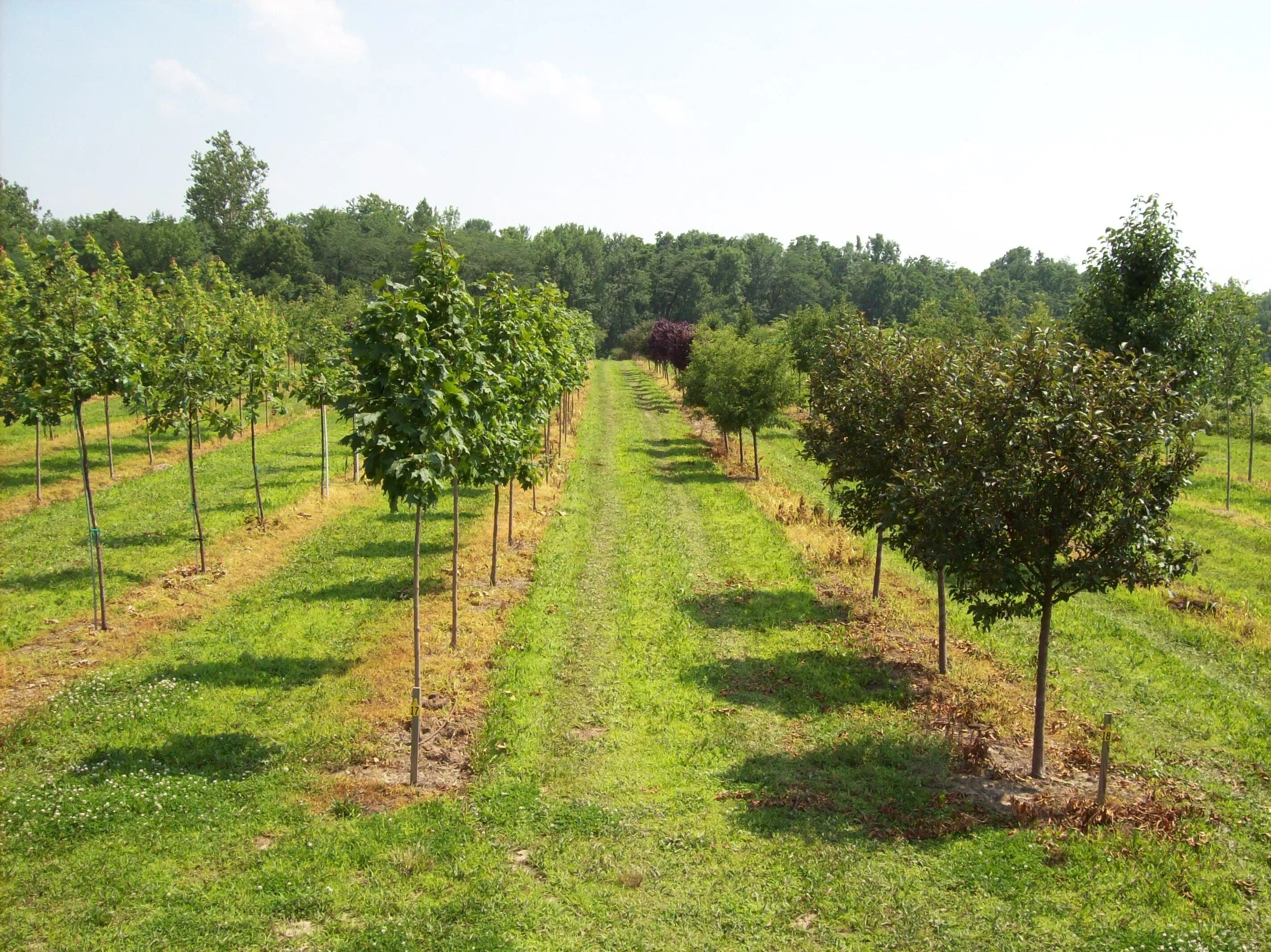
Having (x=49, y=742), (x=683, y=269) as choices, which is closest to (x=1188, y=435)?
(x=49, y=742)

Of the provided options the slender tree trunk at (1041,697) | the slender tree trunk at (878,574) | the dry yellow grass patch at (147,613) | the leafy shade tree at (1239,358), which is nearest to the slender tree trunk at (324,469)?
the dry yellow grass patch at (147,613)

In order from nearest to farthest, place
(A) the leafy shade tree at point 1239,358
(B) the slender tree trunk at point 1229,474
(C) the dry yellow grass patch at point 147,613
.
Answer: (C) the dry yellow grass patch at point 147,613
(B) the slender tree trunk at point 1229,474
(A) the leafy shade tree at point 1239,358

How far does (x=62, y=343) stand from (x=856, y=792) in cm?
1584

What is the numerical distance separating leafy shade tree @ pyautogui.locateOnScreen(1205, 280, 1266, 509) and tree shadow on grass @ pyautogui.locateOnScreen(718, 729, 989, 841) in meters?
25.1

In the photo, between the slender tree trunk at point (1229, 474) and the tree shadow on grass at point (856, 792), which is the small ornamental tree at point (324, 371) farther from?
the slender tree trunk at point (1229, 474)

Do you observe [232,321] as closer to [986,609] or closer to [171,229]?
[986,609]

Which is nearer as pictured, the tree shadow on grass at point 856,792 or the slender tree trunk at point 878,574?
the tree shadow on grass at point 856,792

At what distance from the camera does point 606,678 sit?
15406 millimetres

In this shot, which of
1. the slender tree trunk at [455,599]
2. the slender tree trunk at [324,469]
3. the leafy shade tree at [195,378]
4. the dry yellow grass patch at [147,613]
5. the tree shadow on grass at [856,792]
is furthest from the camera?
the slender tree trunk at [324,469]

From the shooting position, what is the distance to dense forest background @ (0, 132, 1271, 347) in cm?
9619

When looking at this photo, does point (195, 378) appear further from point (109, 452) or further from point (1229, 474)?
point (1229, 474)

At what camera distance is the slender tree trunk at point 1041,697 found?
39.5 feet

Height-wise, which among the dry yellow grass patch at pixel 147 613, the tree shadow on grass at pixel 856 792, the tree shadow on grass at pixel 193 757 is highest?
the dry yellow grass patch at pixel 147 613

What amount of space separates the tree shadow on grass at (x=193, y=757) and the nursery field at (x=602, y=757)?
2.2 inches
